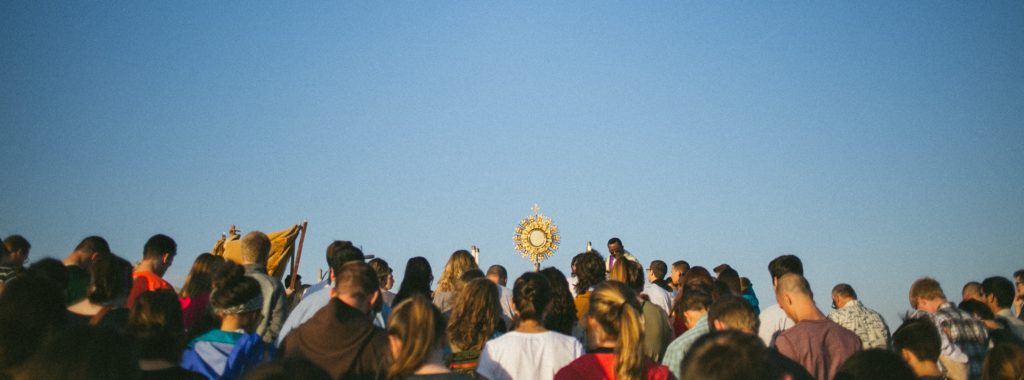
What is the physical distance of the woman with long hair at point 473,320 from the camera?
6.00m

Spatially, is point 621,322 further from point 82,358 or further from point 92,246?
point 92,246

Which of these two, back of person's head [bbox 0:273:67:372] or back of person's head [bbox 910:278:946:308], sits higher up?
back of person's head [bbox 910:278:946:308]

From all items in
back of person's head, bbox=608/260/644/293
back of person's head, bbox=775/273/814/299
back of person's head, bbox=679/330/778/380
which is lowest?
back of person's head, bbox=679/330/778/380

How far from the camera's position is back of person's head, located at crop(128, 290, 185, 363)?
4633mm

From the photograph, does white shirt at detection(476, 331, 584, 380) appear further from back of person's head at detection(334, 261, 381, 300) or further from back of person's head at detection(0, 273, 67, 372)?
back of person's head at detection(0, 273, 67, 372)

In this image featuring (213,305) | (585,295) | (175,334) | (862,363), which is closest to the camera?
(862,363)

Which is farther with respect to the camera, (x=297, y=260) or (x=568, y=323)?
(x=297, y=260)

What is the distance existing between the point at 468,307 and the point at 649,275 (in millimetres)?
4933

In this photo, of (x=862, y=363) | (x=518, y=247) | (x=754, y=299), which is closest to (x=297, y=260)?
(x=754, y=299)

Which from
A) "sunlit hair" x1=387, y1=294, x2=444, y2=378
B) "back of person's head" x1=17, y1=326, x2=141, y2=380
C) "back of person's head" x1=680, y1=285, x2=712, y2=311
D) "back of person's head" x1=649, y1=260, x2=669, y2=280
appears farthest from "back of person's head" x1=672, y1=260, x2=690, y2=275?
"back of person's head" x1=17, y1=326, x2=141, y2=380

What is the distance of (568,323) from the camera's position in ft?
21.4

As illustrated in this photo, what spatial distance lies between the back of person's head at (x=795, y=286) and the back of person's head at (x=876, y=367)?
2572mm

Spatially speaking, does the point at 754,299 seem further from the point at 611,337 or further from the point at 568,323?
the point at 611,337

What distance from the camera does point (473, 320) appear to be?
6.00 meters
